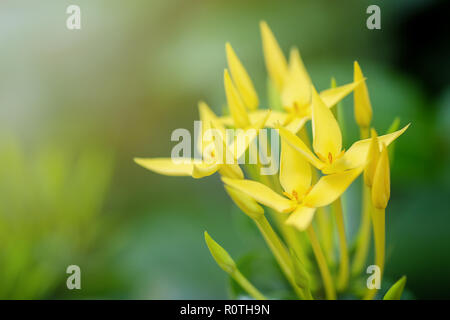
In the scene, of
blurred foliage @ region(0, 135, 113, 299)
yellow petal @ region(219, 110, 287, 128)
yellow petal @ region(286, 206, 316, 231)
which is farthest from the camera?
blurred foliage @ region(0, 135, 113, 299)

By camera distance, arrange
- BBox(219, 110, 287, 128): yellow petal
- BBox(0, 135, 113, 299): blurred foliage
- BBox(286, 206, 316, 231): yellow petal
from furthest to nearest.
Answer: BBox(0, 135, 113, 299): blurred foliage < BBox(219, 110, 287, 128): yellow petal < BBox(286, 206, 316, 231): yellow petal

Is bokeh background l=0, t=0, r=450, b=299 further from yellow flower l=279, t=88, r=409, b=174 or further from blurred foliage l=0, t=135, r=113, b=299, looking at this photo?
yellow flower l=279, t=88, r=409, b=174

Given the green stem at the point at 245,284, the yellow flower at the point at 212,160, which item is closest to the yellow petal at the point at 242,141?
the yellow flower at the point at 212,160

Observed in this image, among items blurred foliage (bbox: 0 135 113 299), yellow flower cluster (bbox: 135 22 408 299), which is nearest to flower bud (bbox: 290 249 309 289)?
yellow flower cluster (bbox: 135 22 408 299)

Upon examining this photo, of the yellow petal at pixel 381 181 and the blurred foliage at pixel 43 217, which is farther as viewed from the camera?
the blurred foliage at pixel 43 217

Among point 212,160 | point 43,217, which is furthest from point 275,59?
point 43,217

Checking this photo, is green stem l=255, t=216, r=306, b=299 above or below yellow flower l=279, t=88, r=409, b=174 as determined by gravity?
below

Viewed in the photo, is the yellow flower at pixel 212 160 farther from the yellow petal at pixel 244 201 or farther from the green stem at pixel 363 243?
the green stem at pixel 363 243

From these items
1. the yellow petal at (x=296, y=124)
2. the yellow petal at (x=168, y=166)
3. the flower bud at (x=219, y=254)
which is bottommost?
the flower bud at (x=219, y=254)
